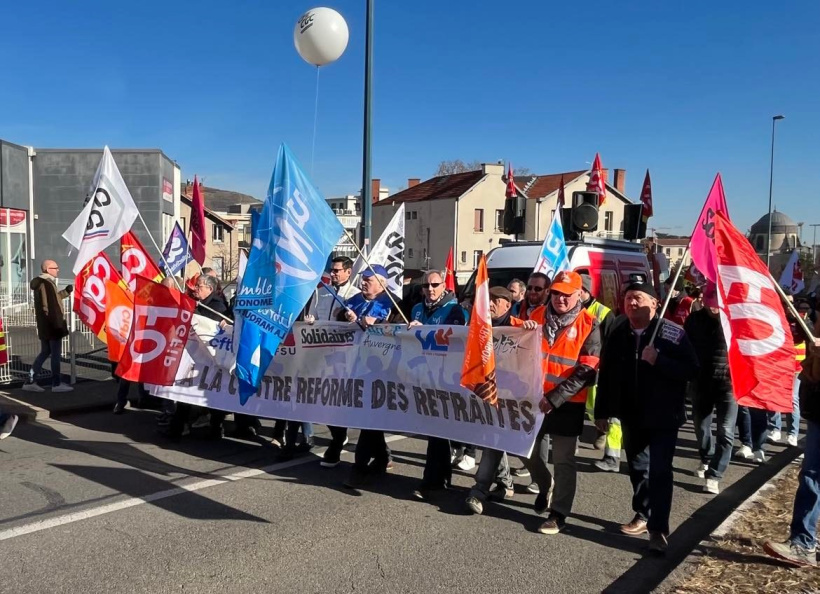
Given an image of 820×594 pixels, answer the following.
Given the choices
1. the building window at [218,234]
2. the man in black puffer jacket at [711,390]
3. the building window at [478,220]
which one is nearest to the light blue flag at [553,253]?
the man in black puffer jacket at [711,390]

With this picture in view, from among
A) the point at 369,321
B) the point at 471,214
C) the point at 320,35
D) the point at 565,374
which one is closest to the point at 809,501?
the point at 565,374

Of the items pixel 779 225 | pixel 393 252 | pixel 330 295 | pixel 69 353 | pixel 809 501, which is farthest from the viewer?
pixel 779 225

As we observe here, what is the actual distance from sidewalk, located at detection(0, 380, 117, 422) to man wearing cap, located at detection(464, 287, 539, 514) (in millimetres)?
5982

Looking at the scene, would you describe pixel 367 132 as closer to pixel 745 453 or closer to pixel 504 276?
pixel 504 276

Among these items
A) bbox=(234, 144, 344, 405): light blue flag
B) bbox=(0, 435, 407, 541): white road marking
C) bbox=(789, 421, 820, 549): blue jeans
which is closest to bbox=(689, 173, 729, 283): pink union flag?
bbox=(789, 421, 820, 549): blue jeans

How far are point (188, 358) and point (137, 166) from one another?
21.5 metres

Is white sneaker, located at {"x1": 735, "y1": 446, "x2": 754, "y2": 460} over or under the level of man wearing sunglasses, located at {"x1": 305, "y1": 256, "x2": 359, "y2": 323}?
under

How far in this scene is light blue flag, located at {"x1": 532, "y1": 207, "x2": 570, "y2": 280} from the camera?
757 centimetres

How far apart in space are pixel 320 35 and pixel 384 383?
203 inches

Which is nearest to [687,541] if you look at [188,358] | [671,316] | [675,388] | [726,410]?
[675,388]

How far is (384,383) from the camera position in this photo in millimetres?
6129

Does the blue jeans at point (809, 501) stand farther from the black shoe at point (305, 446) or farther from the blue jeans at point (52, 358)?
the blue jeans at point (52, 358)

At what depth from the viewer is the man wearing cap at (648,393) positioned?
4.65 metres

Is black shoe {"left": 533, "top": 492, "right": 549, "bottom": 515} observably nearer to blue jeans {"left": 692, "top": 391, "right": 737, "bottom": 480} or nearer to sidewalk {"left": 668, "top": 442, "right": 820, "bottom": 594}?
sidewalk {"left": 668, "top": 442, "right": 820, "bottom": 594}
